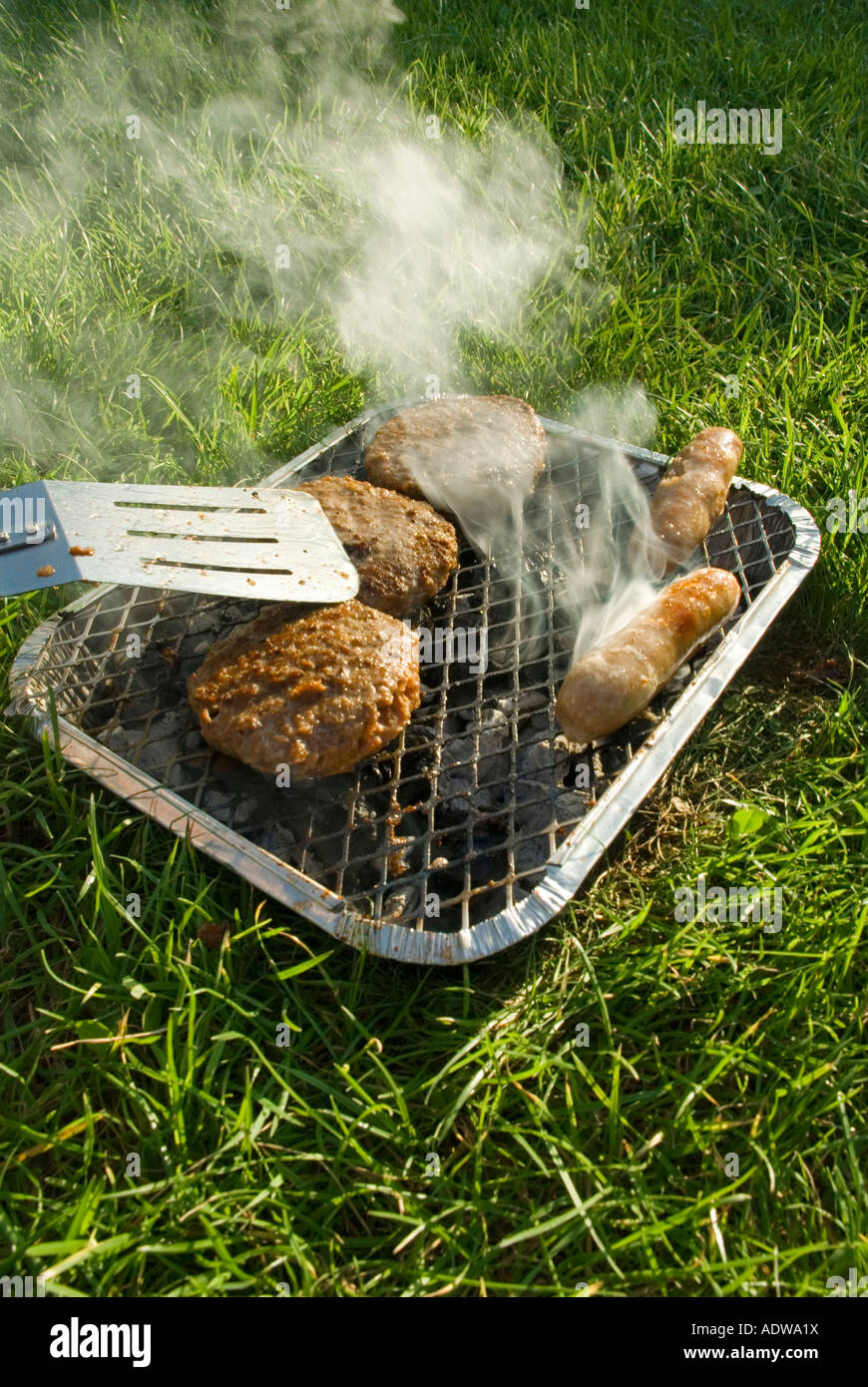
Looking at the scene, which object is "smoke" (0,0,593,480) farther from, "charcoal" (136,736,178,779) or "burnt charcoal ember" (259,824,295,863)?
"burnt charcoal ember" (259,824,295,863)

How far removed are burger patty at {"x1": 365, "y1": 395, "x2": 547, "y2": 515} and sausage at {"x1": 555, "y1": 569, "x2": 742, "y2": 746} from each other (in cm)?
79

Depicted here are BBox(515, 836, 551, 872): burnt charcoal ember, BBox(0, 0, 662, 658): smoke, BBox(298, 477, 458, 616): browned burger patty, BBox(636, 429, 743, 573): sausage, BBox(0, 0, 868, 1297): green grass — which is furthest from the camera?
BBox(0, 0, 662, 658): smoke

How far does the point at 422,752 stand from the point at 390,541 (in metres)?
0.74

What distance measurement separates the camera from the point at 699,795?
3.29 meters

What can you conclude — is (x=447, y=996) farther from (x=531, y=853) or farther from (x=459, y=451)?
(x=459, y=451)

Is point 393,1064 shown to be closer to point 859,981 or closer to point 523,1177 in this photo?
point 523,1177

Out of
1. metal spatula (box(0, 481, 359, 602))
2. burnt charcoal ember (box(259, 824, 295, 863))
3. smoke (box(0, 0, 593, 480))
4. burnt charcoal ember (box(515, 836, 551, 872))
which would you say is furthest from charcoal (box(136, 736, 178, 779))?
smoke (box(0, 0, 593, 480))

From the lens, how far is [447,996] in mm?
2676

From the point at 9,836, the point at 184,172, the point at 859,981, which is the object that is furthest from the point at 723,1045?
the point at 184,172

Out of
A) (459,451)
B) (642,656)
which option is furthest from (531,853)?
(459,451)

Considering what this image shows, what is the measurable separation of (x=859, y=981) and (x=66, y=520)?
2.54 metres

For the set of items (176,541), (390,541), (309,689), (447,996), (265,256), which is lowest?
(447,996)

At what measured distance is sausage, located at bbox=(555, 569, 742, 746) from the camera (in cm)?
280

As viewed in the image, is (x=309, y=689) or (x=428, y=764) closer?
(x=309, y=689)
